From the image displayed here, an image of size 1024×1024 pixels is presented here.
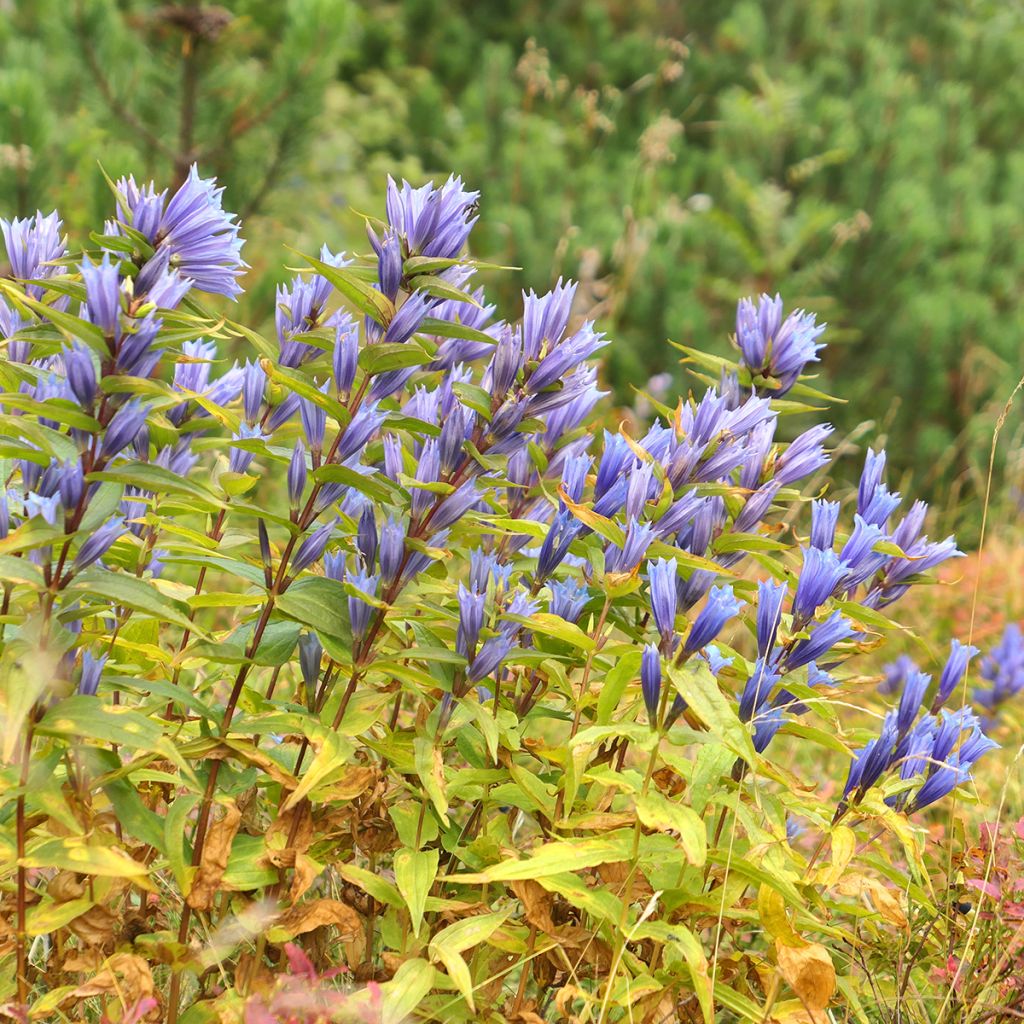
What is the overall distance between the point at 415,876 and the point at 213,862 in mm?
287

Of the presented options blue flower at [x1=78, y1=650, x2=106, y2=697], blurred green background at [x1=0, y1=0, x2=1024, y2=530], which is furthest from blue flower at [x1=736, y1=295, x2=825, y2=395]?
blurred green background at [x1=0, y1=0, x2=1024, y2=530]

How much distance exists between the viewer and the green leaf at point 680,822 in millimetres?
1581

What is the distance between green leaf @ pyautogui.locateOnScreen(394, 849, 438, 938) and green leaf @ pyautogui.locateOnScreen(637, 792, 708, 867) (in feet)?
1.08

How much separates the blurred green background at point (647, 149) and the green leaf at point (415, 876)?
10.2 ft

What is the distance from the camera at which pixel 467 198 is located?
167 centimetres

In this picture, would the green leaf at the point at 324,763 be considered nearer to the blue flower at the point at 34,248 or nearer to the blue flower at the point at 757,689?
the blue flower at the point at 757,689

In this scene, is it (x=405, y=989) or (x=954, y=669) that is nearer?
(x=405, y=989)

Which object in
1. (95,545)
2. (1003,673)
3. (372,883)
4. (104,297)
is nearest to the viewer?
(104,297)

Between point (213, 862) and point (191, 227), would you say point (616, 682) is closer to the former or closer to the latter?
point (213, 862)

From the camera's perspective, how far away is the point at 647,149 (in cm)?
556

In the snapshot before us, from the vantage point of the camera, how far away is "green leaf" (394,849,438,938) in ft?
5.51

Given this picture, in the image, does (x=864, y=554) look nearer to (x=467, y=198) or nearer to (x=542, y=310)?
(x=542, y=310)

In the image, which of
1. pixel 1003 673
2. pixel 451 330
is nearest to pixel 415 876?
pixel 451 330

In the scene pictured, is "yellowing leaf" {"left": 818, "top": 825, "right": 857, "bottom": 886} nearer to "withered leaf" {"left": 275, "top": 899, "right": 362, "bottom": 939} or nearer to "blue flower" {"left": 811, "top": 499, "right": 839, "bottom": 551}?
"blue flower" {"left": 811, "top": 499, "right": 839, "bottom": 551}
